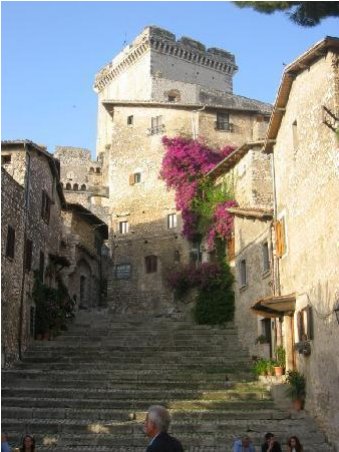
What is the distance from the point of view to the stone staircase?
48.0 feet

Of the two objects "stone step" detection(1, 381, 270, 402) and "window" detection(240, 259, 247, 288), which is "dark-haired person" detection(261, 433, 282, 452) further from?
"window" detection(240, 259, 247, 288)

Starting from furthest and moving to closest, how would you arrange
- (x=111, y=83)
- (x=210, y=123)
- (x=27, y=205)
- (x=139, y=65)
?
(x=111, y=83) < (x=139, y=65) < (x=210, y=123) < (x=27, y=205)

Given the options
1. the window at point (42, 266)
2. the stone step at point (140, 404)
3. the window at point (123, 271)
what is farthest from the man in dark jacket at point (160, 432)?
the window at point (123, 271)

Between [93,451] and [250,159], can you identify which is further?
[250,159]

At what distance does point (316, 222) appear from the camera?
14961 millimetres

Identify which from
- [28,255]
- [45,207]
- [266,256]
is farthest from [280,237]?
[45,207]

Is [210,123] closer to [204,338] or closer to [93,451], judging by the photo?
[204,338]

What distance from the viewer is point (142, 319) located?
27.6 meters

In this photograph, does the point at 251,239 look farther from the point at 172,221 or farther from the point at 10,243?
the point at 172,221

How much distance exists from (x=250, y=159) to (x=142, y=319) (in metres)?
8.83

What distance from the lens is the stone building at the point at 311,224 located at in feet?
45.4

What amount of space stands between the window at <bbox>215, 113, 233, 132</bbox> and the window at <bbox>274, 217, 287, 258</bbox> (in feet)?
59.6

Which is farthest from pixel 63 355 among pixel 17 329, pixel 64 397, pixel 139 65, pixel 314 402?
pixel 139 65

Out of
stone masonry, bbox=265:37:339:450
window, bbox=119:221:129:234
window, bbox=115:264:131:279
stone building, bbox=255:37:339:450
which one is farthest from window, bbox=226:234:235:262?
window, bbox=119:221:129:234
